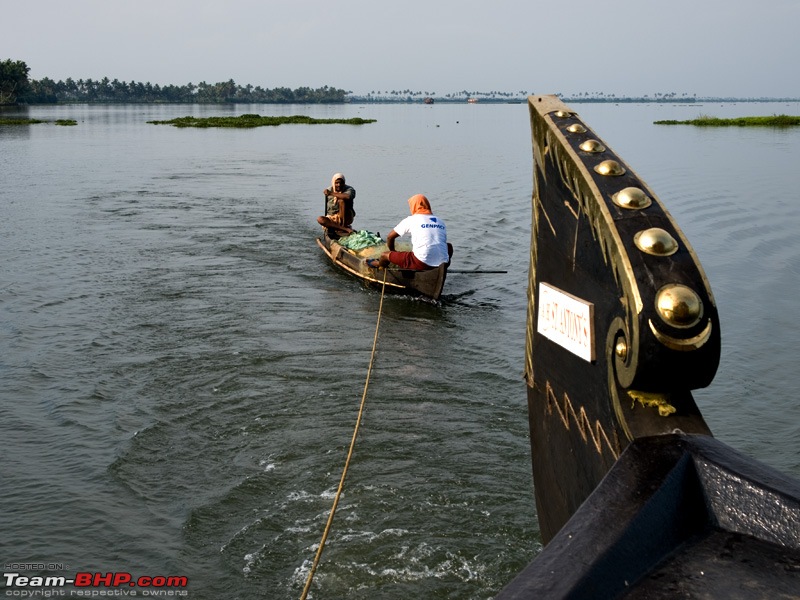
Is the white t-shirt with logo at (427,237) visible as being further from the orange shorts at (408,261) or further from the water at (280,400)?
the water at (280,400)

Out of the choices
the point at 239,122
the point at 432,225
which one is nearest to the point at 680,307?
the point at 432,225

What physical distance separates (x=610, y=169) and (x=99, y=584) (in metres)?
4.49

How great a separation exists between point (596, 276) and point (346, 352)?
24.5 feet

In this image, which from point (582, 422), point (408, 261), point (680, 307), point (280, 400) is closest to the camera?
point (680, 307)

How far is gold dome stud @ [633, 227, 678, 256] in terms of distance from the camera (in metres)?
2.13

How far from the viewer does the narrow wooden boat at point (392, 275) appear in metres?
12.0

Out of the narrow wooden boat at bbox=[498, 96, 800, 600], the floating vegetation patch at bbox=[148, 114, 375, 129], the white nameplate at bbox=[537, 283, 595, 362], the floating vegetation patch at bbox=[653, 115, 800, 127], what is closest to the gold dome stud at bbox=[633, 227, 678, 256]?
the narrow wooden boat at bbox=[498, 96, 800, 600]

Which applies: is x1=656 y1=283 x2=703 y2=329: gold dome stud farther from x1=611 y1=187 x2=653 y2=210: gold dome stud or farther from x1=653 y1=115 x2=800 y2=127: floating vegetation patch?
x1=653 y1=115 x2=800 y2=127: floating vegetation patch

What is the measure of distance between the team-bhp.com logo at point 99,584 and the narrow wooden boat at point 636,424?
10.7 ft

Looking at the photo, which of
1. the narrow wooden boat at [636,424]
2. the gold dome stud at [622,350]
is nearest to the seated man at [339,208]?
the narrow wooden boat at [636,424]

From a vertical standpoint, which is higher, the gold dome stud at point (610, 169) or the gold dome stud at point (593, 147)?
the gold dome stud at point (593, 147)

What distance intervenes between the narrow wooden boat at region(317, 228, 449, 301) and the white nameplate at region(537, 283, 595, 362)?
8852 millimetres

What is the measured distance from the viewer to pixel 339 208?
15.3 meters

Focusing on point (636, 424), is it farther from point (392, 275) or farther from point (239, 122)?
point (239, 122)
